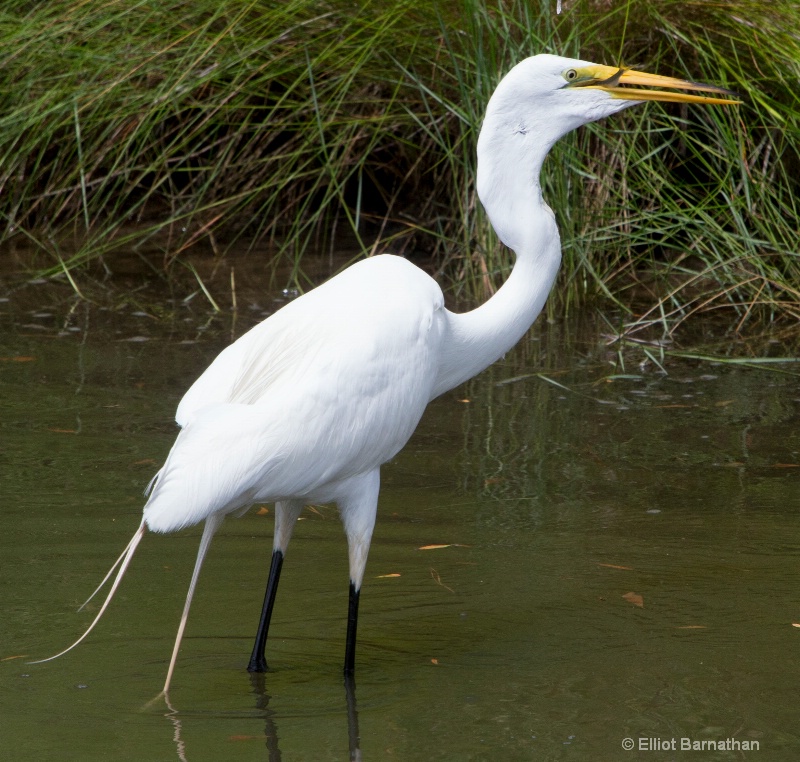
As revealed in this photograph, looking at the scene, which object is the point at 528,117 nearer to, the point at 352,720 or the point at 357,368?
the point at 357,368

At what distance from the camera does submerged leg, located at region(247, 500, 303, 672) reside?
112 inches

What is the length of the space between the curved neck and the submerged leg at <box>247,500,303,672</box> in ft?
1.59

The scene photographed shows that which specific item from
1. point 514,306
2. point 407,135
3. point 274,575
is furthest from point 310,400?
point 407,135

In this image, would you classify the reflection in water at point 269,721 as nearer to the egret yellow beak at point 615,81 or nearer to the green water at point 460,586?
the green water at point 460,586

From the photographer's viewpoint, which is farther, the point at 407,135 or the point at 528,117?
the point at 407,135

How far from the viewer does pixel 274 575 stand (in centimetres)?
294

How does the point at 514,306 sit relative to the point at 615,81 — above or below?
below

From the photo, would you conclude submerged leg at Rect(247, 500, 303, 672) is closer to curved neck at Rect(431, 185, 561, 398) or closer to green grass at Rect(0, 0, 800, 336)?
curved neck at Rect(431, 185, 561, 398)

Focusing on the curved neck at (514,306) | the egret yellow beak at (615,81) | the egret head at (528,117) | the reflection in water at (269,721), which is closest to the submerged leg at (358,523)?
the reflection in water at (269,721)

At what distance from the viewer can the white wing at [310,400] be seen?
8.50 ft

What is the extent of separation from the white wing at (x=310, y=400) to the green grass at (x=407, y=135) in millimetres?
2495

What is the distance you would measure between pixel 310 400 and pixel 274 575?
20.3 inches

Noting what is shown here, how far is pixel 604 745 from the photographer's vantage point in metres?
2.51

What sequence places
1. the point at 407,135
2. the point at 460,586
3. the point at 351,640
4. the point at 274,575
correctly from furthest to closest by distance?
the point at 407,135, the point at 460,586, the point at 274,575, the point at 351,640
